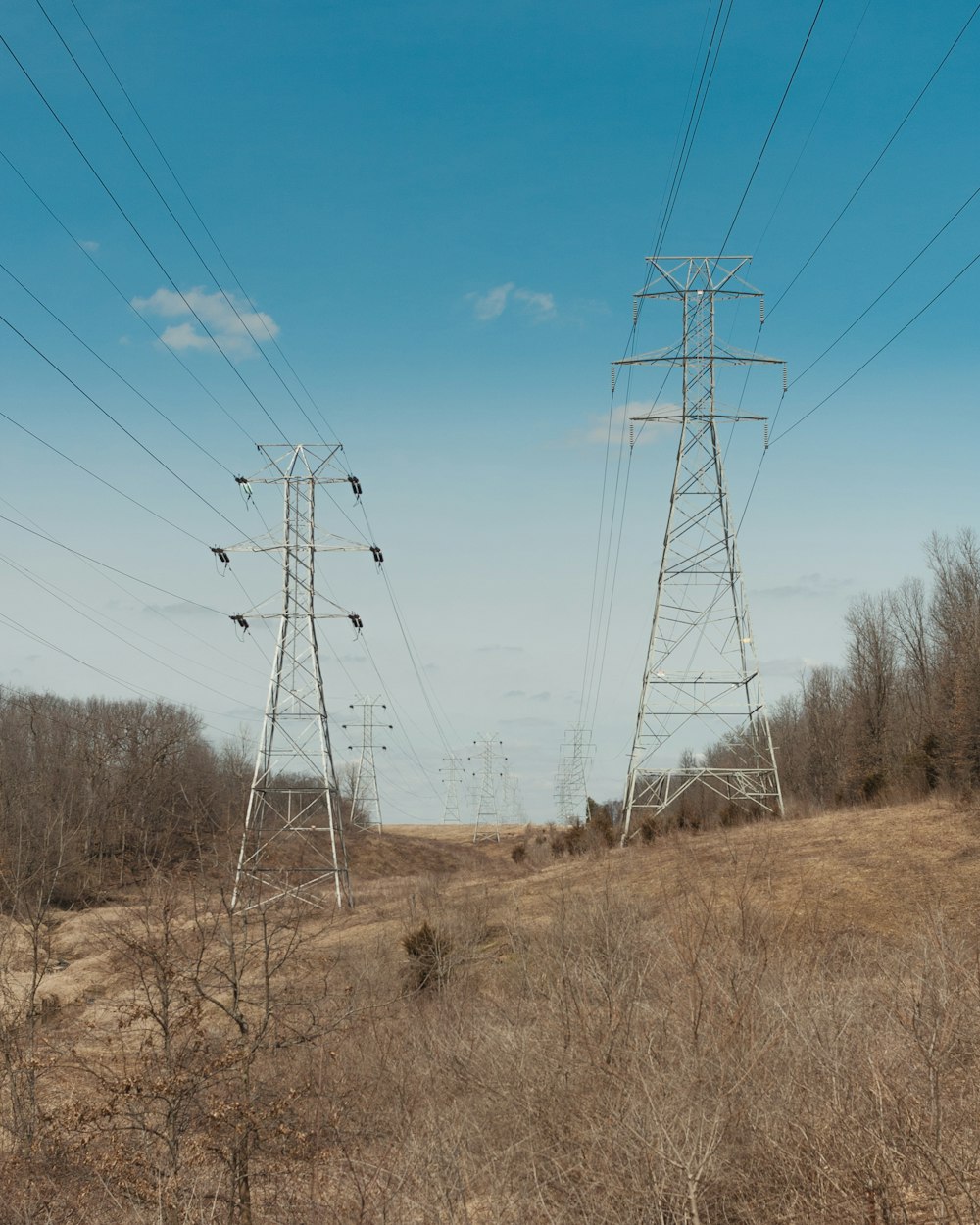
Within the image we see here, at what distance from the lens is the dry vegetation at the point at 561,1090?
6.80 meters

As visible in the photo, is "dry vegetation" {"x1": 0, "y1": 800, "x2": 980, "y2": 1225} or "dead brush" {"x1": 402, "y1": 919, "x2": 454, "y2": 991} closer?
"dry vegetation" {"x1": 0, "y1": 800, "x2": 980, "y2": 1225}

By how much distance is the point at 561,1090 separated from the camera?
9516 mm

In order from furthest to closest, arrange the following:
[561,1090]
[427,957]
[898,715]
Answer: [898,715] → [427,957] → [561,1090]

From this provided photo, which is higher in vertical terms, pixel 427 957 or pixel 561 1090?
pixel 427 957

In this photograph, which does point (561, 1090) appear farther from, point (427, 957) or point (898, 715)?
point (898, 715)

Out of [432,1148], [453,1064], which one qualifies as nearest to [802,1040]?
[432,1148]

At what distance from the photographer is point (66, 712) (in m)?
76.1

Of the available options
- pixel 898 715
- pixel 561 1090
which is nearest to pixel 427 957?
pixel 561 1090

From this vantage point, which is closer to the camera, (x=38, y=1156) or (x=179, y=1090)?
(x=179, y=1090)

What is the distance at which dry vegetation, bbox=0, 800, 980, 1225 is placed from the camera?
6801 mm

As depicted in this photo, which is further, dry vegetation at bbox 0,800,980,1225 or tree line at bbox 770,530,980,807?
tree line at bbox 770,530,980,807

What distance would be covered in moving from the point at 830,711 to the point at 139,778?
4937 cm

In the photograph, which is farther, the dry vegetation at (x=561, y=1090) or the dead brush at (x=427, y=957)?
the dead brush at (x=427, y=957)

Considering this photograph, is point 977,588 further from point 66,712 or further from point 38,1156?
point 66,712
